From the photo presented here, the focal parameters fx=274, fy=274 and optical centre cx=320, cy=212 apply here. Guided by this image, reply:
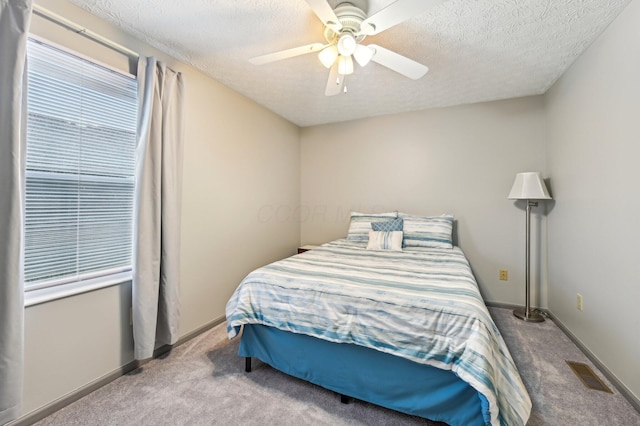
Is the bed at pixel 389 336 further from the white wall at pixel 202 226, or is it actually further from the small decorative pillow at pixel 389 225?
the small decorative pillow at pixel 389 225

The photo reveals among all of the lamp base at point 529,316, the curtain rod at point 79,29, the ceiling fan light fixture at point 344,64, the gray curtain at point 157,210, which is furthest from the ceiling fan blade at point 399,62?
the lamp base at point 529,316

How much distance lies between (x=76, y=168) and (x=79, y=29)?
81 cm

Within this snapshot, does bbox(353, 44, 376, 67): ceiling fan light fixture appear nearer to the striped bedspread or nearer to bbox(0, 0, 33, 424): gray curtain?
the striped bedspread

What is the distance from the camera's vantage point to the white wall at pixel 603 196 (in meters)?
1.59

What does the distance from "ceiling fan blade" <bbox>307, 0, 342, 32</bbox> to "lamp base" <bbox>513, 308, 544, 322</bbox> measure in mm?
3041

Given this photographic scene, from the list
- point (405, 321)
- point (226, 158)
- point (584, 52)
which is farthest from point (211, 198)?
point (584, 52)

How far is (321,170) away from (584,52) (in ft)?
9.21

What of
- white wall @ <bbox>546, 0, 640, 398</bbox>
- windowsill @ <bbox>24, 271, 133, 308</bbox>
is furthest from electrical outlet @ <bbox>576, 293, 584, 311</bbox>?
windowsill @ <bbox>24, 271, 133, 308</bbox>

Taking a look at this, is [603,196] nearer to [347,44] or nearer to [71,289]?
[347,44]

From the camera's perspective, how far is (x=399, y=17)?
4.45ft

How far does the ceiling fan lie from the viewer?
129 cm

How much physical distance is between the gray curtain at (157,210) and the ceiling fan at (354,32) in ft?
2.52

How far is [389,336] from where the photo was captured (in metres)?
1.41

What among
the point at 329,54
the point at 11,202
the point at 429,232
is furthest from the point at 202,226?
the point at 429,232
